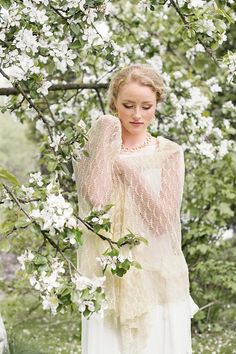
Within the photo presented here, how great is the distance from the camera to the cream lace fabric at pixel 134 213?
314 cm

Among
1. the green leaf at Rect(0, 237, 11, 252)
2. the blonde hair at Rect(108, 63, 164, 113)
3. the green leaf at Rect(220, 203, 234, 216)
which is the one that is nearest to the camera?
the green leaf at Rect(0, 237, 11, 252)

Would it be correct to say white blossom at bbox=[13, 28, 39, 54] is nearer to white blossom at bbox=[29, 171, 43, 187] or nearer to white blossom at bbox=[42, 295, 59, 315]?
white blossom at bbox=[29, 171, 43, 187]

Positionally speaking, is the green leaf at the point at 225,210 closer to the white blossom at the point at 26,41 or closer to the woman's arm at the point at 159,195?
the woman's arm at the point at 159,195

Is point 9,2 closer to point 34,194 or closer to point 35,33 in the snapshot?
point 35,33

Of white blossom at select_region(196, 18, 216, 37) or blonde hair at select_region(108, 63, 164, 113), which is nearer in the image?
blonde hair at select_region(108, 63, 164, 113)

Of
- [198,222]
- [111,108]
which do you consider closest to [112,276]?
[111,108]

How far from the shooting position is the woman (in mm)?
3146

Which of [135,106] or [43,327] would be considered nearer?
[135,106]

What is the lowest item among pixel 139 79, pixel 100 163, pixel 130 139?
pixel 100 163

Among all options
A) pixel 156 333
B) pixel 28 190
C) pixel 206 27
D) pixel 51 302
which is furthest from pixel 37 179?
pixel 206 27

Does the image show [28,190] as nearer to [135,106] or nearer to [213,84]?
[135,106]

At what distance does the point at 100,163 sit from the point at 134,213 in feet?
0.81

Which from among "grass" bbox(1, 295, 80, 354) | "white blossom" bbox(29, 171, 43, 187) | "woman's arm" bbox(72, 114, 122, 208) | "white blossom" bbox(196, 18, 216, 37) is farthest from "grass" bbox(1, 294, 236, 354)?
"white blossom" bbox(196, 18, 216, 37)

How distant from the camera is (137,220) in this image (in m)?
3.16
